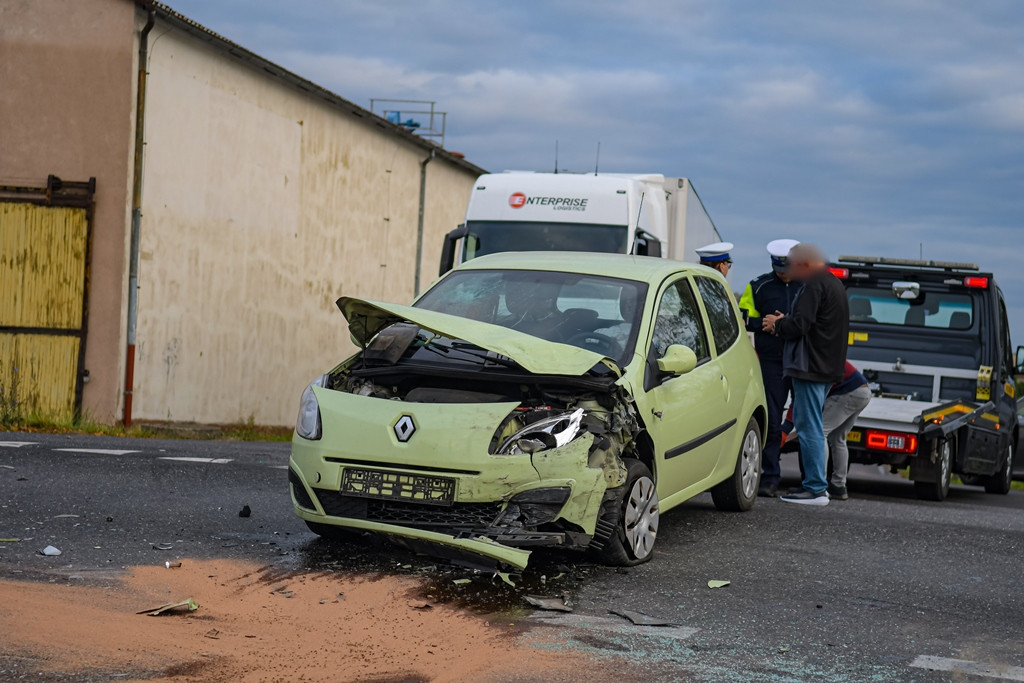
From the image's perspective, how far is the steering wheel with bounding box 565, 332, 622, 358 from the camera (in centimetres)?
695

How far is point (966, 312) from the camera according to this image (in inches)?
542

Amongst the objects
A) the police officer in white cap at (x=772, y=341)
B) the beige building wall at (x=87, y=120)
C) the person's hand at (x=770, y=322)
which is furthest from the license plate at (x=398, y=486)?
the beige building wall at (x=87, y=120)

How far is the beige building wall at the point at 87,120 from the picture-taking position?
17328 mm

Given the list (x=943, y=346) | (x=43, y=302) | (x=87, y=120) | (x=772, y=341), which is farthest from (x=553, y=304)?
(x=87, y=120)

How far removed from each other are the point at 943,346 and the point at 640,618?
366 inches

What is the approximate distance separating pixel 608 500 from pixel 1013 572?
2869 millimetres

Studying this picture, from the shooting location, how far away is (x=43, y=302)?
17.3 meters

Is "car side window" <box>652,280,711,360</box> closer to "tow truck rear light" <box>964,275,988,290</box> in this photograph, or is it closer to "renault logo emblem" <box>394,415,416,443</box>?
"renault logo emblem" <box>394,415,416,443</box>

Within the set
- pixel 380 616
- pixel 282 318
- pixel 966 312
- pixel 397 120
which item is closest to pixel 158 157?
pixel 282 318

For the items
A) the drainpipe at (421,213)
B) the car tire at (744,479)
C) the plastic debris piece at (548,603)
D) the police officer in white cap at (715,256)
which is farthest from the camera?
the drainpipe at (421,213)

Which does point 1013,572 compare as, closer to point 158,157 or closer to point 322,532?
point 322,532

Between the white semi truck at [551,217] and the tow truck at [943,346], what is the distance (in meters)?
2.50

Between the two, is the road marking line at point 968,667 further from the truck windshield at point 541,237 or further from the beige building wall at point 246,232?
the beige building wall at point 246,232

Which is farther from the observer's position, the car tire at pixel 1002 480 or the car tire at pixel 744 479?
the car tire at pixel 1002 480
